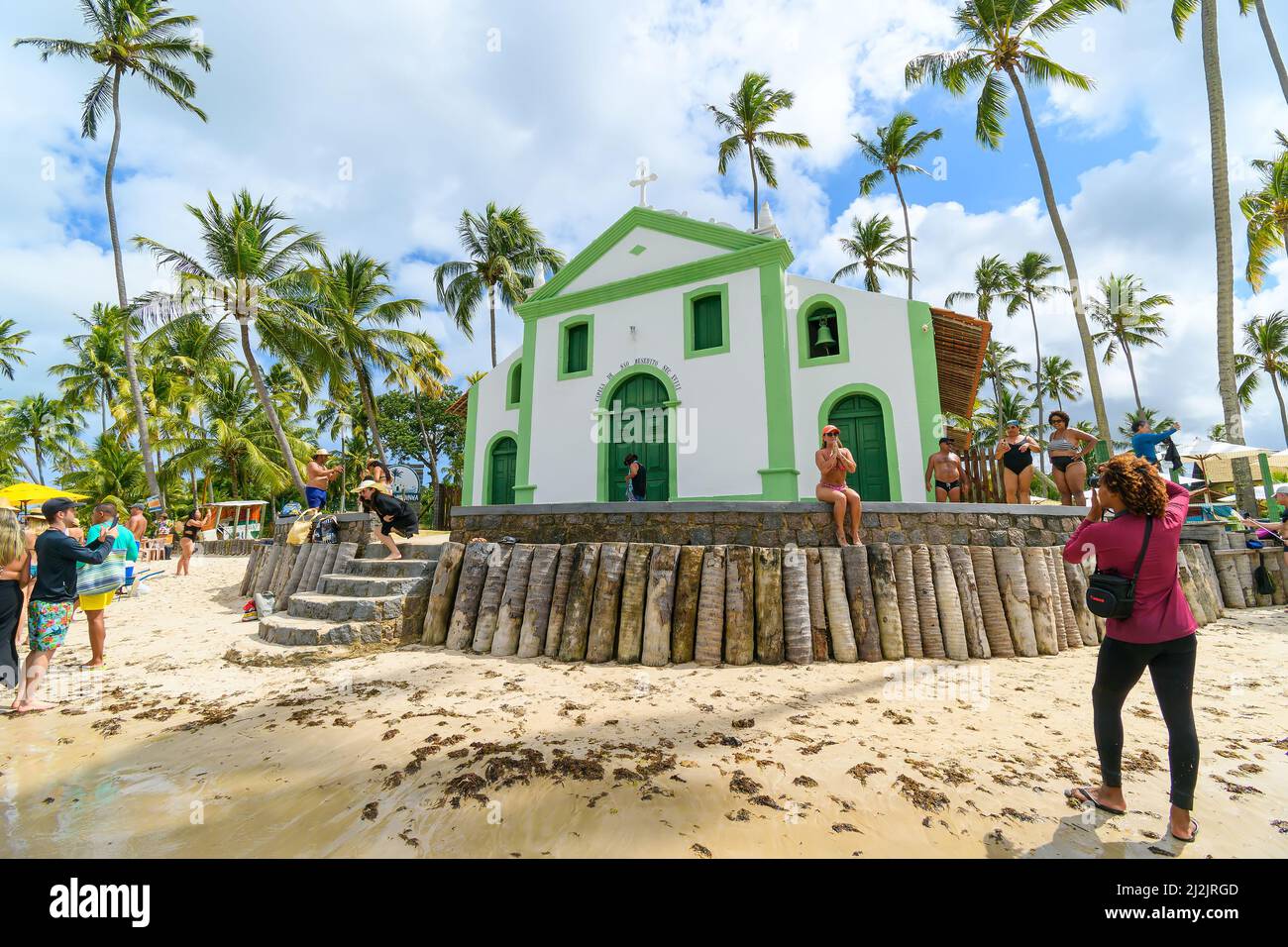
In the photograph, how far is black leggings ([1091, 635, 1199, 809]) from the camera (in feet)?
7.64

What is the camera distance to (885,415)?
1056 cm

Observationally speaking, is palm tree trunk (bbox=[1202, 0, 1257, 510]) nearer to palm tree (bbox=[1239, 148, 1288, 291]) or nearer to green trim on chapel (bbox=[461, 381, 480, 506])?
palm tree (bbox=[1239, 148, 1288, 291])

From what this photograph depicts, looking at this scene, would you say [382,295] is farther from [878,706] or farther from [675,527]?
[878,706]

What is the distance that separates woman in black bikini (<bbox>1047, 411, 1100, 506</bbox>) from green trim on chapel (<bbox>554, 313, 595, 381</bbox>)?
8.48 metres

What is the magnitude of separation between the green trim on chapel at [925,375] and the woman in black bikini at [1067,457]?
8.10 ft

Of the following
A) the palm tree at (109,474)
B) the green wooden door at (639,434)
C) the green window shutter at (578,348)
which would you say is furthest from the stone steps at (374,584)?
the palm tree at (109,474)

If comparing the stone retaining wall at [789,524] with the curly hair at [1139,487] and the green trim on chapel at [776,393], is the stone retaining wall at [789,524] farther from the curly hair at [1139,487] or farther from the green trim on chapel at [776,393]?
the green trim on chapel at [776,393]

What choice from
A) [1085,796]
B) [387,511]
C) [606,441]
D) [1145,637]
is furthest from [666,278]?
[1085,796]

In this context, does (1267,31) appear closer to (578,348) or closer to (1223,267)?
(1223,267)

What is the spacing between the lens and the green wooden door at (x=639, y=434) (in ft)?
36.2

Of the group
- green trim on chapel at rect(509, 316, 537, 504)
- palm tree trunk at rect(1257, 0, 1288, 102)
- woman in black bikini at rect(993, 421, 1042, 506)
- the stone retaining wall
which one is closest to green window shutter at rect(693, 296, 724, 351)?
green trim on chapel at rect(509, 316, 537, 504)

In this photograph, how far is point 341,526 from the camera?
841cm
